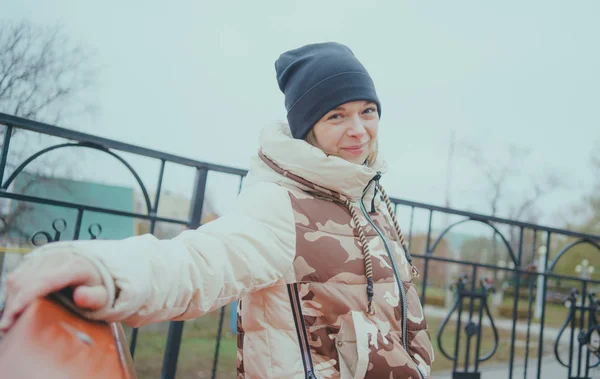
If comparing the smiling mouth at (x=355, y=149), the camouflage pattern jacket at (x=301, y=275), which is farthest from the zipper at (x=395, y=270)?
the smiling mouth at (x=355, y=149)

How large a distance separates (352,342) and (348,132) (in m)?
0.65

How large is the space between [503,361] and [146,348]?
6524 mm

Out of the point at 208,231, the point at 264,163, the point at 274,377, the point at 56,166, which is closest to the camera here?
the point at 208,231

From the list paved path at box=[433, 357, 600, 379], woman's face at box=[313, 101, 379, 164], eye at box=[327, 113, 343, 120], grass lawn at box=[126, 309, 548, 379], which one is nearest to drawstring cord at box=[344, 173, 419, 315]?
woman's face at box=[313, 101, 379, 164]

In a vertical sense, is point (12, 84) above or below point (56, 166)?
above

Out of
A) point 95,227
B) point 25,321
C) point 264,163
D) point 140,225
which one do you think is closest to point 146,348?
point 140,225

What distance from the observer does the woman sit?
85 cm

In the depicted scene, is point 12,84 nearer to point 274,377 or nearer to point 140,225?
point 140,225

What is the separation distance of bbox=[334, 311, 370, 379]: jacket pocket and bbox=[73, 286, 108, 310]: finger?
69cm

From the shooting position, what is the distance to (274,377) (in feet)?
4.10

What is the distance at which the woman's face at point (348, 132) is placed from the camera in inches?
60.7

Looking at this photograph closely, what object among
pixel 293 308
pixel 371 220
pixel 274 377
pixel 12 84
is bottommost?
pixel 274 377

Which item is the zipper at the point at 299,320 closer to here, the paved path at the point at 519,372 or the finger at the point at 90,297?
the finger at the point at 90,297

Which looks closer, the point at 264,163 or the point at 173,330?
the point at 264,163
